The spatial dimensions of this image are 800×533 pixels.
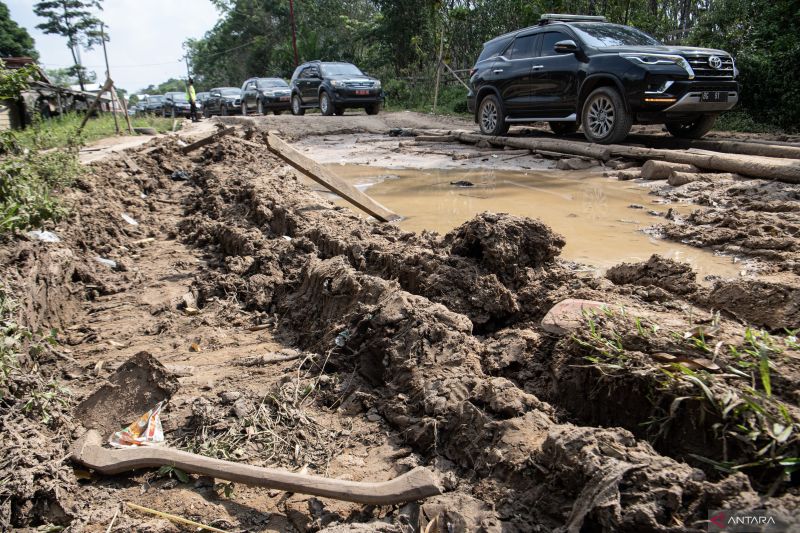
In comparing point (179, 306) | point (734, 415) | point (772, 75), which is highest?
point (772, 75)

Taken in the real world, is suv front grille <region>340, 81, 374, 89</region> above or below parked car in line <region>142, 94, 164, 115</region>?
above

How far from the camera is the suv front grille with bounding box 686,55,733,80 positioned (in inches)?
354

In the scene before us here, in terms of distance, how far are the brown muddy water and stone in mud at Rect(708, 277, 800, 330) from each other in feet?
3.45

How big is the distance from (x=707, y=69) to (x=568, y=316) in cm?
793

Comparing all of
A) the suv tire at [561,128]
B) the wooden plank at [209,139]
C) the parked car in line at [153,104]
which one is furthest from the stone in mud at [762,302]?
the parked car in line at [153,104]

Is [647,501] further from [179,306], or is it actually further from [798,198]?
[798,198]

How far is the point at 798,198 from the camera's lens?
6.19 m

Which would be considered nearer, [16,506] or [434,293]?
[16,506]

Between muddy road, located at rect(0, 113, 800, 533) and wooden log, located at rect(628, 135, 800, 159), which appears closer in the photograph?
muddy road, located at rect(0, 113, 800, 533)

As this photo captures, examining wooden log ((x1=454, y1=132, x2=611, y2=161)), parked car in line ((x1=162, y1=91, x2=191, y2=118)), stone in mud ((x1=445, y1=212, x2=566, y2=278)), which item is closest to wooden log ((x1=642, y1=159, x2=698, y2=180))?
wooden log ((x1=454, y1=132, x2=611, y2=161))

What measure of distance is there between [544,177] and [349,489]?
7.63m

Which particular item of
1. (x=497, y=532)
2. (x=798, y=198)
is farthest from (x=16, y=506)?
(x=798, y=198)

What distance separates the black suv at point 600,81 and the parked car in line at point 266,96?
13278 mm

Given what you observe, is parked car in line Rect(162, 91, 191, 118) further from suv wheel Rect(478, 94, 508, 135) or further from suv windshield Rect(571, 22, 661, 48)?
suv windshield Rect(571, 22, 661, 48)
